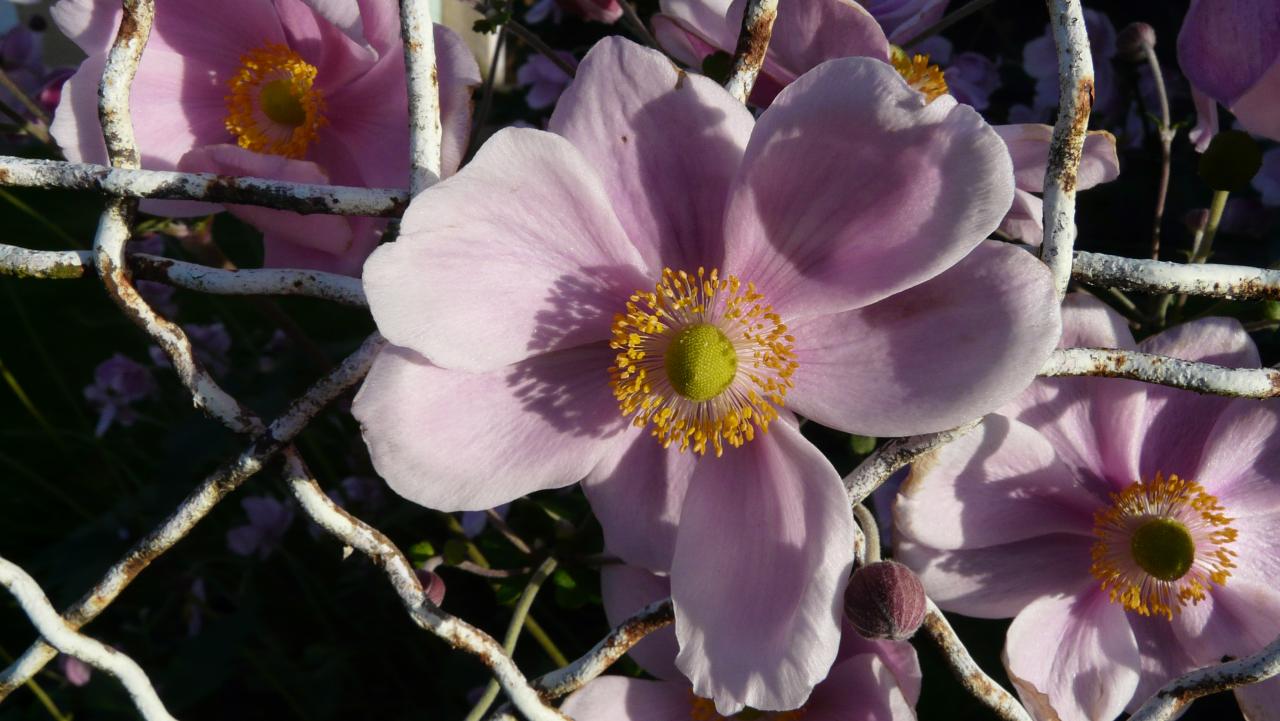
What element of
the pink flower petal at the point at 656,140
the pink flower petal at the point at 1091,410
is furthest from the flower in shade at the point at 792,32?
the pink flower petal at the point at 1091,410

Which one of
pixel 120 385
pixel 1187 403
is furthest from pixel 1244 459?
pixel 120 385

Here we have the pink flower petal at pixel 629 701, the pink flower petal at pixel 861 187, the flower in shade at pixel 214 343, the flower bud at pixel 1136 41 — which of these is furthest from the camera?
the flower in shade at pixel 214 343

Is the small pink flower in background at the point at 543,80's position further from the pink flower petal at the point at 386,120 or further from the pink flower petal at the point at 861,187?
the pink flower petal at the point at 861,187

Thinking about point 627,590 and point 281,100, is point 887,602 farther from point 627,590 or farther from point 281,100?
point 281,100

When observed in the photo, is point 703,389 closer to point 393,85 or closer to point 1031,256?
point 1031,256

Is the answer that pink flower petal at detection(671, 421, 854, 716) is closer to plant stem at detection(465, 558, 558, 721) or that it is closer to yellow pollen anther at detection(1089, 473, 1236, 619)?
plant stem at detection(465, 558, 558, 721)

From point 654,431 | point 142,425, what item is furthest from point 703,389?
point 142,425
